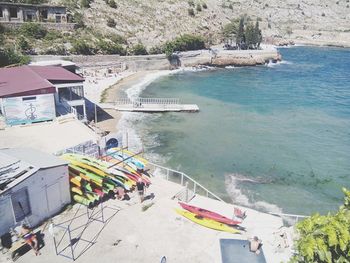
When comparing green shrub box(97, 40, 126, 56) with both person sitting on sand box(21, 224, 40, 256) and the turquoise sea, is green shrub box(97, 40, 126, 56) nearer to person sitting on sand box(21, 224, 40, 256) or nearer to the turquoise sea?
the turquoise sea

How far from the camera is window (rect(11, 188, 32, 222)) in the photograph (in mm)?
15461

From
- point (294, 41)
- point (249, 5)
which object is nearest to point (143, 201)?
point (294, 41)

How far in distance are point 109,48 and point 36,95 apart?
48.9 m

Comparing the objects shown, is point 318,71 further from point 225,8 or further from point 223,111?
point 225,8

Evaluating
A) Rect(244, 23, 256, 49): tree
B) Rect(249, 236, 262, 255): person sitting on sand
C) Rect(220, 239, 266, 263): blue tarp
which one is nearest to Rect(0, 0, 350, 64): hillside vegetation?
Rect(244, 23, 256, 49): tree

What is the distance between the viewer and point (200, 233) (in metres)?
16.7

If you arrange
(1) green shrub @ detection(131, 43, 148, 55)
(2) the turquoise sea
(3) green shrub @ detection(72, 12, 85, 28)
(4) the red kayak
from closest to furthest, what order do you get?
(4) the red kayak < (2) the turquoise sea < (1) green shrub @ detection(131, 43, 148, 55) < (3) green shrub @ detection(72, 12, 85, 28)

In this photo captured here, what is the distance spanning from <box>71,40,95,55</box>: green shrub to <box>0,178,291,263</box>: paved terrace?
58.7m

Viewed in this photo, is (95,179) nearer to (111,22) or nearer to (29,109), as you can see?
(29,109)

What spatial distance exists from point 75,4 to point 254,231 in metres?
88.2

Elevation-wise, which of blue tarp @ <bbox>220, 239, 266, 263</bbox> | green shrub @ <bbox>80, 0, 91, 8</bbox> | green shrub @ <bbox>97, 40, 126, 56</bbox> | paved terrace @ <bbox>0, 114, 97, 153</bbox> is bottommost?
blue tarp @ <bbox>220, 239, 266, 263</bbox>

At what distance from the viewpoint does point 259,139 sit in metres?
39.0

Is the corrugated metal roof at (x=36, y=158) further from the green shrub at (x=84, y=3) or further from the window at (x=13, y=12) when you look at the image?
the green shrub at (x=84, y=3)

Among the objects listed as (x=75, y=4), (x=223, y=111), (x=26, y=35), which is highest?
(x=75, y=4)
